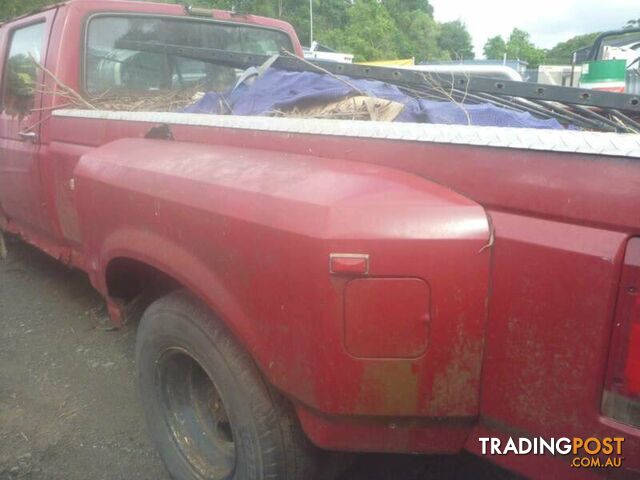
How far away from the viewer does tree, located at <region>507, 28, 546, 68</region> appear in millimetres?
47906

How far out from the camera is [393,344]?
141 centimetres

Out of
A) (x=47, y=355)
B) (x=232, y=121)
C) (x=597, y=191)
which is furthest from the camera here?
(x=47, y=355)

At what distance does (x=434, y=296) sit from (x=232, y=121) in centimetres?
106

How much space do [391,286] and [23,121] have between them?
9.46 ft

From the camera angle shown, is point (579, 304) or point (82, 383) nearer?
point (579, 304)

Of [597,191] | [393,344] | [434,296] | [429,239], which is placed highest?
[597,191]

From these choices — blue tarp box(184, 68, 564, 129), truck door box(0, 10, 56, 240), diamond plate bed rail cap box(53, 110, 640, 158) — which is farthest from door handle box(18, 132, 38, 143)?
diamond plate bed rail cap box(53, 110, 640, 158)

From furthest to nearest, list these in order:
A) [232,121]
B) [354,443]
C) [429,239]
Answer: [232,121] → [354,443] → [429,239]

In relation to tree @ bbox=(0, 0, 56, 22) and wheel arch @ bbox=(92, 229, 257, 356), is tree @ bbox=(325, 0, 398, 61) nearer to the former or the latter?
tree @ bbox=(0, 0, 56, 22)

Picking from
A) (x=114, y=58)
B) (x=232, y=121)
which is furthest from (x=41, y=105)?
(x=232, y=121)

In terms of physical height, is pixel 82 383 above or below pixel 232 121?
below

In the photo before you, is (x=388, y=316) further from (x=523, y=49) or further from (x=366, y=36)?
(x=523, y=49)

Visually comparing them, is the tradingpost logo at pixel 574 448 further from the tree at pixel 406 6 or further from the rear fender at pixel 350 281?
the tree at pixel 406 6

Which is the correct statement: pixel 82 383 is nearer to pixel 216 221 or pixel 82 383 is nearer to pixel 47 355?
pixel 47 355
